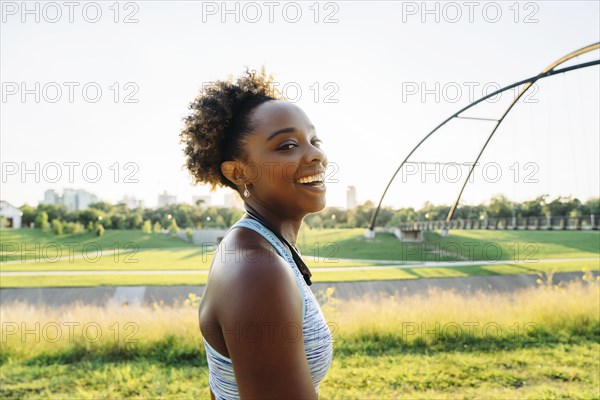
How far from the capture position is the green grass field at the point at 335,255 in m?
19.8

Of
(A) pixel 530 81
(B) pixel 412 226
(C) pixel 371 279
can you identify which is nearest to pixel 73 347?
(A) pixel 530 81

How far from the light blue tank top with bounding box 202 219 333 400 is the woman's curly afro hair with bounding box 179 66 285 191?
39 centimetres

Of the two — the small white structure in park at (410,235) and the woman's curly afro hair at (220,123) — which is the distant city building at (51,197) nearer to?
the small white structure in park at (410,235)

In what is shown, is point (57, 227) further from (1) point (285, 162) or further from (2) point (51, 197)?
(1) point (285, 162)

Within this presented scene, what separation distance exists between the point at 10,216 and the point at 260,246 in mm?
25281

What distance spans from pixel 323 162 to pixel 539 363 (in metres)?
6.95

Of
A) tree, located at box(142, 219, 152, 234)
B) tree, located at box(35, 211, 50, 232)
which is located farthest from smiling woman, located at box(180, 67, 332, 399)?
tree, located at box(142, 219, 152, 234)

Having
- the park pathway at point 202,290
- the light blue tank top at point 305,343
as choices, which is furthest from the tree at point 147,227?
the light blue tank top at point 305,343

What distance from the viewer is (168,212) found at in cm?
4578

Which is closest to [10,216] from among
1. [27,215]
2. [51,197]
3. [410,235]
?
[27,215]

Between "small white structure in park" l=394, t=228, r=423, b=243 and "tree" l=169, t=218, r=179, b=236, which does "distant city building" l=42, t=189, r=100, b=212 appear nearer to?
"tree" l=169, t=218, r=179, b=236

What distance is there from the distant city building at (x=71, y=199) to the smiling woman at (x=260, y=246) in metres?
32.3

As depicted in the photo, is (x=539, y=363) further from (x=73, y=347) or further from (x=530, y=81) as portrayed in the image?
(x=73, y=347)

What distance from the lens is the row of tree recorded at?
29219 mm
